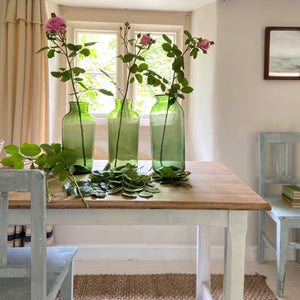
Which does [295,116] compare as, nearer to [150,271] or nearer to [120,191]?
[150,271]

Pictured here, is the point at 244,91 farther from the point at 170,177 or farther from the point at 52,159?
the point at 52,159

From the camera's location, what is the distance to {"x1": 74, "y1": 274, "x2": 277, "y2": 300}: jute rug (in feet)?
7.01

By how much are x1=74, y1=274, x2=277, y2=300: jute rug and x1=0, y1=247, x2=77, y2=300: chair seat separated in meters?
0.93

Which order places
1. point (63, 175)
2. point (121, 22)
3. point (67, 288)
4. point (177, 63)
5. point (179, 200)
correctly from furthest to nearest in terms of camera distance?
1. point (121, 22)
2. point (67, 288)
3. point (177, 63)
4. point (63, 175)
5. point (179, 200)

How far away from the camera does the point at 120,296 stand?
2.13 metres

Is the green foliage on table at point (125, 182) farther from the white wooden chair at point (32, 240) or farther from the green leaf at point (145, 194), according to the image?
the white wooden chair at point (32, 240)

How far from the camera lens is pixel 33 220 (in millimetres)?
875

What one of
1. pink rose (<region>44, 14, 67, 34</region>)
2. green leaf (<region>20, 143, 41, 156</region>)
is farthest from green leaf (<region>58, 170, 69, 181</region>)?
pink rose (<region>44, 14, 67, 34</region>)

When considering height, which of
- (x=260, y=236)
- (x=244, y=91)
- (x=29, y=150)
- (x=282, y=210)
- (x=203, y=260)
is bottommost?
(x=260, y=236)

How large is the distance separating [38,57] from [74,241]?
1.45 metres

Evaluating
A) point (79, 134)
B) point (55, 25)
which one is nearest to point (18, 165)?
point (79, 134)

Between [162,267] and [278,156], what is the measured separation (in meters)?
1.22

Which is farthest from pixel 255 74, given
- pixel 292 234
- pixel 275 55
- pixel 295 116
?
pixel 292 234

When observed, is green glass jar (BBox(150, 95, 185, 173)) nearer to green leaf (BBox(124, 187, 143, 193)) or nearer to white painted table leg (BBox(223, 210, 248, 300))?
green leaf (BBox(124, 187, 143, 193))
